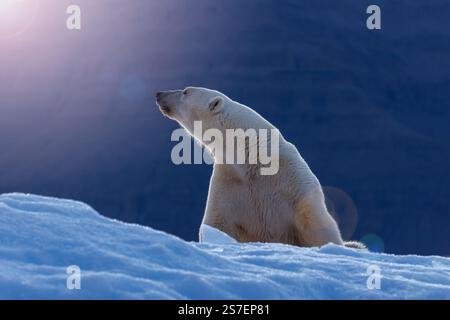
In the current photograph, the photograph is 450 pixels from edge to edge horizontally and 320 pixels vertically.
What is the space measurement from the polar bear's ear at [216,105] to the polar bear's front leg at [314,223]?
138 centimetres

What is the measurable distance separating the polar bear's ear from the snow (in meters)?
3.72

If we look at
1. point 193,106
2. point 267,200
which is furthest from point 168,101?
point 267,200

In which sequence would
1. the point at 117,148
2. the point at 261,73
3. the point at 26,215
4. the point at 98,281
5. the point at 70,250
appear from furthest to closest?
the point at 261,73
the point at 117,148
the point at 26,215
the point at 70,250
the point at 98,281

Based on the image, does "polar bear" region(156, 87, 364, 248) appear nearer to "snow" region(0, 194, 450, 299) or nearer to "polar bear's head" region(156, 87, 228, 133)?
"polar bear's head" region(156, 87, 228, 133)

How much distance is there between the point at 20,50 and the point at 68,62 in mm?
5083

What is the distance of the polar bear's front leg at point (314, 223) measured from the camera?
7145 millimetres

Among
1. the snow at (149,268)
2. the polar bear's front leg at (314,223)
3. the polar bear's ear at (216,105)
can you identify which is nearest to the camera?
the snow at (149,268)

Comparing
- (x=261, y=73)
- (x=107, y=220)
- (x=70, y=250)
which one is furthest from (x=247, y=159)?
(x=261, y=73)

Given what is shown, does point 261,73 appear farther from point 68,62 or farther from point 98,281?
point 98,281

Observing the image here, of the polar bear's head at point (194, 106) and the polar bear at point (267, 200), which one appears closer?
the polar bear at point (267, 200)

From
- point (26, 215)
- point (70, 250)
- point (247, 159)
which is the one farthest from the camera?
point (247, 159)

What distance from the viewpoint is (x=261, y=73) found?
228 ft

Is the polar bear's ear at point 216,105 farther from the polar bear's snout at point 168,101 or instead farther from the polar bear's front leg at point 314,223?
the polar bear's front leg at point 314,223

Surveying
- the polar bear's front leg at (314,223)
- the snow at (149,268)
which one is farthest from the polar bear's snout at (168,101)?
the snow at (149,268)
